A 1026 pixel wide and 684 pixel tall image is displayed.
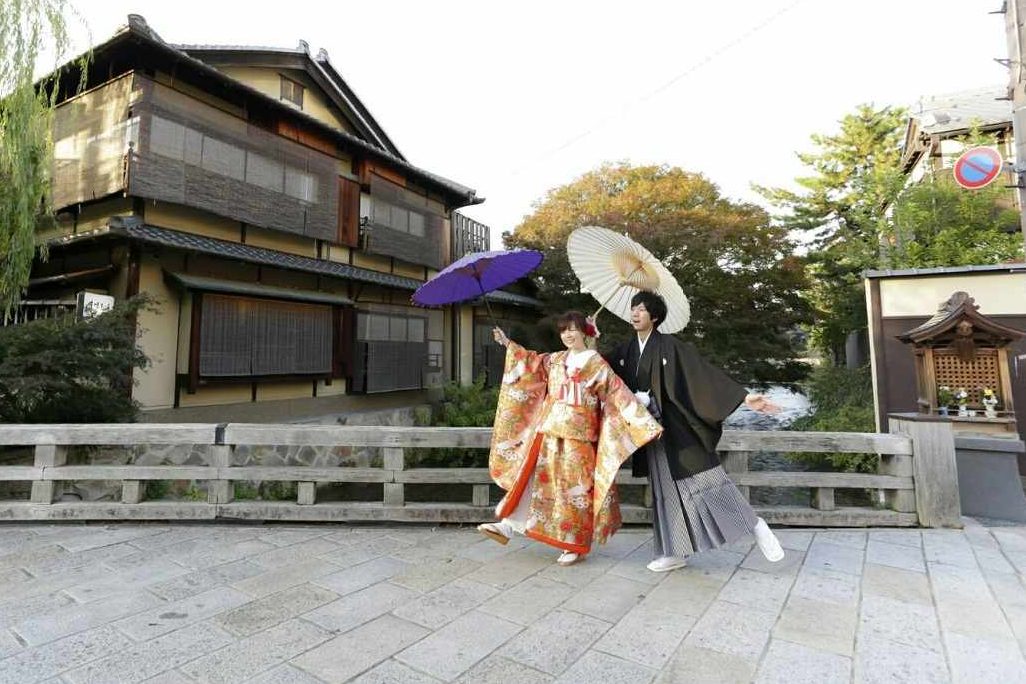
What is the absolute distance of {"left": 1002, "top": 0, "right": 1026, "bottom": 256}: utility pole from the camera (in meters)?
5.59

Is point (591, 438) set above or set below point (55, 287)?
below

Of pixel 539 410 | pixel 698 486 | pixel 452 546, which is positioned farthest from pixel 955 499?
pixel 452 546

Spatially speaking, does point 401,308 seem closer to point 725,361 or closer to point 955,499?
point 725,361

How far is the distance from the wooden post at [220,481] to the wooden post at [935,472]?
585 cm

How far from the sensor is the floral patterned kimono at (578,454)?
10.6 ft

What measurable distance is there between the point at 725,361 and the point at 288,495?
31.9ft

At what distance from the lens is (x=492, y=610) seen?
274cm

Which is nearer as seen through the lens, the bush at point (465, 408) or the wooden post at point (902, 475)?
the wooden post at point (902, 475)

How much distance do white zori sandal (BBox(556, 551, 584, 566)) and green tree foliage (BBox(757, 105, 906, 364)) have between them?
1187 cm

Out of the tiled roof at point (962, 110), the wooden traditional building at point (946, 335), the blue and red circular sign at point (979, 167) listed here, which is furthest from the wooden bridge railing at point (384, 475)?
the tiled roof at point (962, 110)

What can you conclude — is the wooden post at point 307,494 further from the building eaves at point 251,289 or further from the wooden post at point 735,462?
the building eaves at point 251,289

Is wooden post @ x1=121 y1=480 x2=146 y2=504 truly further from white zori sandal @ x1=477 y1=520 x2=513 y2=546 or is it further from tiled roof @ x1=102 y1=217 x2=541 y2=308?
tiled roof @ x1=102 y1=217 x2=541 y2=308

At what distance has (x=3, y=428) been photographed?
167 inches

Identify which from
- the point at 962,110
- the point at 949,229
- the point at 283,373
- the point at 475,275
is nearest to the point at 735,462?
the point at 475,275
